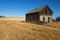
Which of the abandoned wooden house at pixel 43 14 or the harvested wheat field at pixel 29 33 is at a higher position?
the abandoned wooden house at pixel 43 14

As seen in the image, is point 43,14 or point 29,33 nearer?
point 29,33

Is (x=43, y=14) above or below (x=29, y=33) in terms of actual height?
above

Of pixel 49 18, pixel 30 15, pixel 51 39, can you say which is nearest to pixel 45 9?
pixel 49 18

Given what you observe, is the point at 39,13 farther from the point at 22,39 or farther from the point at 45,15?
the point at 22,39

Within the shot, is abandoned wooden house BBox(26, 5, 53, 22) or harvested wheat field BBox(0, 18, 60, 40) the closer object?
harvested wheat field BBox(0, 18, 60, 40)

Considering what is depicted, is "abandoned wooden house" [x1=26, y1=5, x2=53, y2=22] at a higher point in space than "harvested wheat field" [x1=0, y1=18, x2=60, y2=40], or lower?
higher

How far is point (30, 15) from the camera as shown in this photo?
39.3 metres

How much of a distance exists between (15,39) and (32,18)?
27.7 meters

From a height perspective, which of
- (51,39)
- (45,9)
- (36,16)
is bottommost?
(51,39)

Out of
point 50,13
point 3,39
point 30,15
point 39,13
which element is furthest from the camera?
point 30,15

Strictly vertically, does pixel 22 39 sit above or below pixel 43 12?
below

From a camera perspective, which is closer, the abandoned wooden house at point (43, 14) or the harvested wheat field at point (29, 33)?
the harvested wheat field at point (29, 33)

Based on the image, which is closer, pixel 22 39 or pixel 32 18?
pixel 22 39

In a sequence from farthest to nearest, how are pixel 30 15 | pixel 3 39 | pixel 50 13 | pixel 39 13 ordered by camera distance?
pixel 30 15 < pixel 50 13 < pixel 39 13 < pixel 3 39
